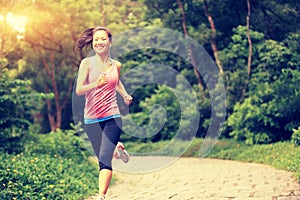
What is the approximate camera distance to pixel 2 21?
876cm

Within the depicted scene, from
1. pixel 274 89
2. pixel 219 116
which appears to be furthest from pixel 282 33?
pixel 219 116

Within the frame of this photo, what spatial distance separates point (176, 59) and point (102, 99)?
1432 centimetres

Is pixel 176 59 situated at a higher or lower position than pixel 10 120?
higher

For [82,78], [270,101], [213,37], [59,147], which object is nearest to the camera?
[82,78]

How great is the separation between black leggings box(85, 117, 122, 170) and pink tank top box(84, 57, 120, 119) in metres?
0.09

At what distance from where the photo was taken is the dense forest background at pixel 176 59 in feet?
34.8

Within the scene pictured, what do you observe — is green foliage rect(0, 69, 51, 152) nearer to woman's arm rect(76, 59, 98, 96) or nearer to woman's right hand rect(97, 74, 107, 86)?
woman's arm rect(76, 59, 98, 96)

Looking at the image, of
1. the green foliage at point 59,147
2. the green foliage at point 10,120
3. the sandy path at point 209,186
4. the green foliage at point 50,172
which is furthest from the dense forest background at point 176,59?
Result: the sandy path at point 209,186

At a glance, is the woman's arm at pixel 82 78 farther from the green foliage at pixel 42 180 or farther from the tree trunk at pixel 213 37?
the tree trunk at pixel 213 37

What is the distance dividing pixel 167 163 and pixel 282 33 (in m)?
5.59

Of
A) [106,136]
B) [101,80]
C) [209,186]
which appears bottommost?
[209,186]

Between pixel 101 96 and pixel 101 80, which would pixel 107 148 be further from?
pixel 101 80

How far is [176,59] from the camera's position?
18516 mm

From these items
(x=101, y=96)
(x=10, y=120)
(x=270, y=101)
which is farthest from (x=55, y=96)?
(x=101, y=96)
